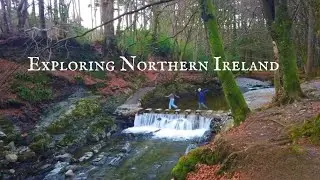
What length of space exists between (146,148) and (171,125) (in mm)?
3254

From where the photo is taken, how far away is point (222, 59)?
33.0 feet

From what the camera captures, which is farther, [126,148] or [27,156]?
[126,148]

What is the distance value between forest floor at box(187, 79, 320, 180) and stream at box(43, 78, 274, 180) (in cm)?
383

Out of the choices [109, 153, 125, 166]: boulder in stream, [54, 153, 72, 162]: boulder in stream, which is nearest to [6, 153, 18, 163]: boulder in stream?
[54, 153, 72, 162]: boulder in stream

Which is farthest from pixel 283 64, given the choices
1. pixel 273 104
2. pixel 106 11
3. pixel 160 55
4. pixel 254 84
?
pixel 160 55

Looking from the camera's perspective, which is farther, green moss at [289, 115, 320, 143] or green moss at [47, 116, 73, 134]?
green moss at [47, 116, 73, 134]

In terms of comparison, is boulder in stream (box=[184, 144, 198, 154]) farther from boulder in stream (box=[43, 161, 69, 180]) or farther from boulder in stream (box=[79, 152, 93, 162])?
boulder in stream (box=[43, 161, 69, 180])

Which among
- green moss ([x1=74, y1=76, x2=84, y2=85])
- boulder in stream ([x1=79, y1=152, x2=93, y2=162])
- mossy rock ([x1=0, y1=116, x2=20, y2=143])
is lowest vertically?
boulder in stream ([x1=79, y1=152, x2=93, y2=162])

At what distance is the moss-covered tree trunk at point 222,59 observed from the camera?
31.9 feet

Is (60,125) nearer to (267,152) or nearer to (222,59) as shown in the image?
(222,59)

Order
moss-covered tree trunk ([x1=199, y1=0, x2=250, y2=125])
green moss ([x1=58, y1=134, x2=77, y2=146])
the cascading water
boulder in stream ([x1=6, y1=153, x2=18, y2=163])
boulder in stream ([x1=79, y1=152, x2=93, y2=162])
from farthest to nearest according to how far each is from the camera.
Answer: the cascading water < green moss ([x1=58, y1=134, x2=77, y2=146]) < boulder in stream ([x1=79, y1=152, x2=93, y2=162]) < boulder in stream ([x1=6, y1=153, x2=18, y2=163]) < moss-covered tree trunk ([x1=199, y1=0, x2=250, y2=125])

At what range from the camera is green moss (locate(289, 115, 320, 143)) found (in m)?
6.89

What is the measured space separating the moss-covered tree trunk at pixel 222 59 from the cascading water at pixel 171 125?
6144 millimetres

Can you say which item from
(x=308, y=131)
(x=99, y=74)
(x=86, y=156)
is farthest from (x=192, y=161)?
(x=99, y=74)
